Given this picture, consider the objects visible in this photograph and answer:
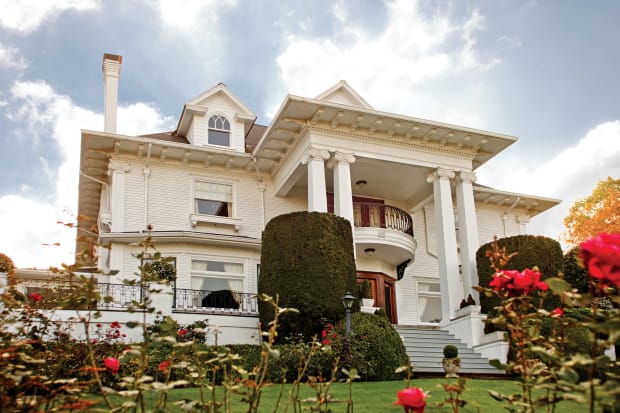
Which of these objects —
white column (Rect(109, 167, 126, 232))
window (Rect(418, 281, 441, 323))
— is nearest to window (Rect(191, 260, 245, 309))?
white column (Rect(109, 167, 126, 232))

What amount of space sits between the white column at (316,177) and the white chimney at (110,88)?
260 inches

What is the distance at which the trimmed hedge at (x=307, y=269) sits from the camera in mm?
14664

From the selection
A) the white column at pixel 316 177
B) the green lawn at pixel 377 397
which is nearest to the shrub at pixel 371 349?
the green lawn at pixel 377 397

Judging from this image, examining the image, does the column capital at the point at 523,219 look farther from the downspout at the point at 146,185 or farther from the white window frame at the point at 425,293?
the downspout at the point at 146,185

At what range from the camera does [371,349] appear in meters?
13.2

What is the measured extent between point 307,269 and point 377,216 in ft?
19.7

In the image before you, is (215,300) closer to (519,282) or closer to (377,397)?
(377,397)

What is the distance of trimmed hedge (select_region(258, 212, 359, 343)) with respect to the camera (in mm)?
14664

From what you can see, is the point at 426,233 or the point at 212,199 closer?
the point at 212,199

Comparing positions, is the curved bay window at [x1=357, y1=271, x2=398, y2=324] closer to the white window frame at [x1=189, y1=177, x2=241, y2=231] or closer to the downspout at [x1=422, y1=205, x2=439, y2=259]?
the downspout at [x1=422, y1=205, x2=439, y2=259]

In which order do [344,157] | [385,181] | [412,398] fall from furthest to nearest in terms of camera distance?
1. [385,181]
2. [344,157]
3. [412,398]

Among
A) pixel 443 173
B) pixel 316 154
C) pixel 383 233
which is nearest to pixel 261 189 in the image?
pixel 316 154

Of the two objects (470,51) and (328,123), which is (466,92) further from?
(328,123)

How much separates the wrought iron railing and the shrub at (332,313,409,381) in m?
5.13
